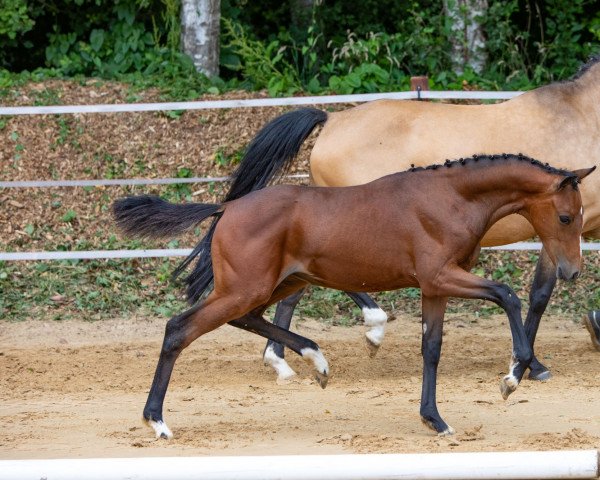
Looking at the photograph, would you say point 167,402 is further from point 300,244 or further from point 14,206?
point 14,206

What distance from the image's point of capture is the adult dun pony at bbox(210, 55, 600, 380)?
7.33m

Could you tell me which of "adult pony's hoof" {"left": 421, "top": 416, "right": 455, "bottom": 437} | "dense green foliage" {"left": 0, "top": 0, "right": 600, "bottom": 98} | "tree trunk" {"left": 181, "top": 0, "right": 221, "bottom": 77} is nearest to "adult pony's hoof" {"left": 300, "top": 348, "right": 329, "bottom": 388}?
"adult pony's hoof" {"left": 421, "top": 416, "right": 455, "bottom": 437}

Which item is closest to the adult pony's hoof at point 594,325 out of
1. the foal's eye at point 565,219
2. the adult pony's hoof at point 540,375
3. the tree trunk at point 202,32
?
the adult pony's hoof at point 540,375

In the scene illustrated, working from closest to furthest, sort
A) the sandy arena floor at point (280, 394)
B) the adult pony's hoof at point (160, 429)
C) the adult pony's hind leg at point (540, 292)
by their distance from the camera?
1. the sandy arena floor at point (280, 394)
2. the adult pony's hoof at point (160, 429)
3. the adult pony's hind leg at point (540, 292)

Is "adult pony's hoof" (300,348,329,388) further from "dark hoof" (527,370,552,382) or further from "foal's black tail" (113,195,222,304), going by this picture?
"dark hoof" (527,370,552,382)

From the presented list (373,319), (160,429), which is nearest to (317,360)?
(160,429)

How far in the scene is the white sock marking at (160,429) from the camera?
18.0ft

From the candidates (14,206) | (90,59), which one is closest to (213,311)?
(14,206)

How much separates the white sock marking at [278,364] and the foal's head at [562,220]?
2176 millimetres

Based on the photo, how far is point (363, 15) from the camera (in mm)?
13117

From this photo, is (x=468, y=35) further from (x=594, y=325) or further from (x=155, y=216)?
(x=155, y=216)

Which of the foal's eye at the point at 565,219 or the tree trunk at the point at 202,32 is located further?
the tree trunk at the point at 202,32

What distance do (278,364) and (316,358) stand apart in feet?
4.53

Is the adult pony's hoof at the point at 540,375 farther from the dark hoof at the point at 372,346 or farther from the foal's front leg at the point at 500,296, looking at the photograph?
the foal's front leg at the point at 500,296
